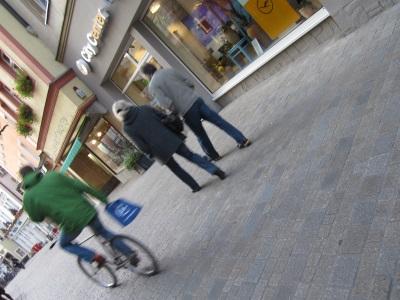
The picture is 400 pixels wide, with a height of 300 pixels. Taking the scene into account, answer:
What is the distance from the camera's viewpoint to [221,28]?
41.2ft

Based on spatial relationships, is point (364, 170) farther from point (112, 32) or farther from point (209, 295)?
point (112, 32)

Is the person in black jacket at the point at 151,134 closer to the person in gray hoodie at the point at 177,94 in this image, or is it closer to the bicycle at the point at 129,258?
the person in gray hoodie at the point at 177,94

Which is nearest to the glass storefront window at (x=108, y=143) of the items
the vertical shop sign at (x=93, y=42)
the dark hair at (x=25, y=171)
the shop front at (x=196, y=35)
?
the vertical shop sign at (x=93, y=42)

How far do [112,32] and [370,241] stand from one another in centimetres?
1223

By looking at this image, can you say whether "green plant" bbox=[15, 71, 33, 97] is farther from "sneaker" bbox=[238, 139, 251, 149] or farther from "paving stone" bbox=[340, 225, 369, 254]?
"paving stone" bbox=[340, 225, 369, 254]

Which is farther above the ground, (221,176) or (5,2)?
(5,2)

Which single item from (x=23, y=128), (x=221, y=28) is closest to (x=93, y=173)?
(x=23, y=128)

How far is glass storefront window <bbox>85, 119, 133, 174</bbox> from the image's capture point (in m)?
21.3

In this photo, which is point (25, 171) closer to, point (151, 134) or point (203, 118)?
point (151, 134)

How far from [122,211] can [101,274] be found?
1681 millimetres

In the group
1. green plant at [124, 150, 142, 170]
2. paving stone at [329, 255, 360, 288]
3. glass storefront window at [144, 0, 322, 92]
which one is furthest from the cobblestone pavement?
green plant at [124, 150, 142, 170]

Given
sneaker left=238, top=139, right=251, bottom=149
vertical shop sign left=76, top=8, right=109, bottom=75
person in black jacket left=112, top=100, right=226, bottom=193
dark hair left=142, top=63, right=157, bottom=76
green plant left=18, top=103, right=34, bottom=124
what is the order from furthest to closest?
1. green plant left=18, top=103, right=34, bottom=124
2. vertical shop sign left=76, top=8, right=109, bottom=75
3. sneaker left=238, top=139, right=251, bottom=149
4. dark hair left=142, top=63, right=157, bottom=76
5. person in black jacket left=112, top=100, right=226, bottom=193

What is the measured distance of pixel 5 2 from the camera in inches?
733

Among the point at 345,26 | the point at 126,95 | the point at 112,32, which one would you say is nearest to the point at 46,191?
the point at 345,26
